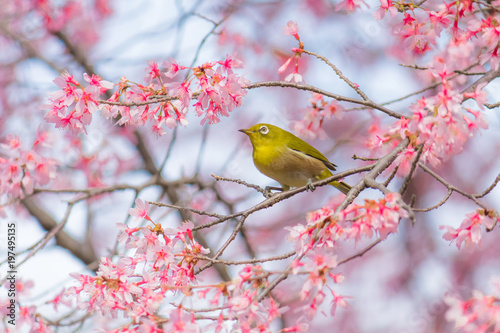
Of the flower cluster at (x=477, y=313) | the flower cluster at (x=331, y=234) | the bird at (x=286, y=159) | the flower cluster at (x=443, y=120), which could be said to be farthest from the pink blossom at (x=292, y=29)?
the bird at (x=286, y=159)

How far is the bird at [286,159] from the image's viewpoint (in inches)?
196

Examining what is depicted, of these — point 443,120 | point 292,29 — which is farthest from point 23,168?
point 443,120

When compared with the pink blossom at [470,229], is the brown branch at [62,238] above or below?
above

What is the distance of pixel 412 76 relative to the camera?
971 centimetres

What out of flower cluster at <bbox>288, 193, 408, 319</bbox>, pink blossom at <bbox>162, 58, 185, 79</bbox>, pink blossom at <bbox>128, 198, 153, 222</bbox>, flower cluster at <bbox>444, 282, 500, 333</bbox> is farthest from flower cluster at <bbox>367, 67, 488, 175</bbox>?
pink blossom at <bbox>128, 198, 153, 222</bbox>

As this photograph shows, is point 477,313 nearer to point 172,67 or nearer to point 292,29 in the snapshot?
point 292,29

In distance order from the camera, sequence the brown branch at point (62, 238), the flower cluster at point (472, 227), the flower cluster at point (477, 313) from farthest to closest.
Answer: the brown branch at point (62, 238) < the flower cluster at point (472, 227) < the flower cluster at point (477, 313)

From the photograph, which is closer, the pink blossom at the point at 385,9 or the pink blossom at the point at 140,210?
the pink blossom at the point at 140,210

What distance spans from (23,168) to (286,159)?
224cm

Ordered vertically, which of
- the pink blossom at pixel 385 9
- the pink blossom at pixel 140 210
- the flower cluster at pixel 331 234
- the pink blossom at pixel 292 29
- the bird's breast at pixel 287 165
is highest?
the bird's breast at pixel 287 165

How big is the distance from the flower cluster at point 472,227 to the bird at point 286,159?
85.5 inches

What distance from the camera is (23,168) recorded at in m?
3.78

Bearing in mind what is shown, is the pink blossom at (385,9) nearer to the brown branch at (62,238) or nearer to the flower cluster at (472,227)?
the flower cluster at (472,227)

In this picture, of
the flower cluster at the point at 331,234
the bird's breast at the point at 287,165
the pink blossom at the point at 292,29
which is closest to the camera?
the flower cluster at the point at 331,234
